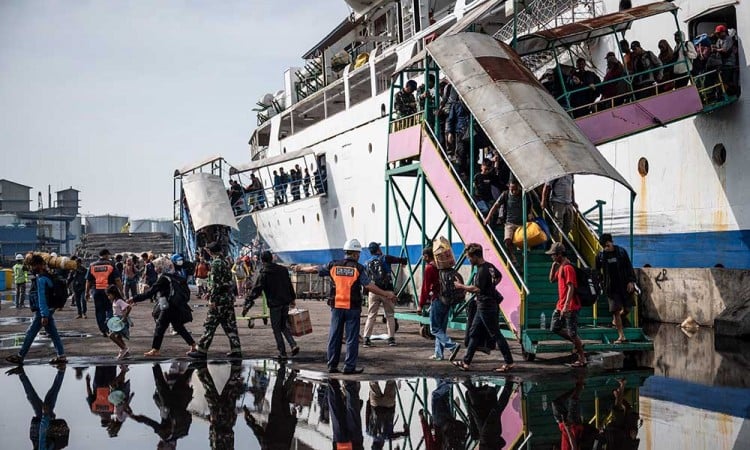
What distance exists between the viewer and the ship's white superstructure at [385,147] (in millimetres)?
17219

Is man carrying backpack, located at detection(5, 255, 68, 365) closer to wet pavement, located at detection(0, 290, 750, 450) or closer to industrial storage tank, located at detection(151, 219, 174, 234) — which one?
wet pavement, located at detection(0, 290, 750, 450)

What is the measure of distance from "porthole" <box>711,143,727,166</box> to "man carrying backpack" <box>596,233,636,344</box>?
20.0 ft

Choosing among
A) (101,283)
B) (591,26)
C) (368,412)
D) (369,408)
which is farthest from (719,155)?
(101,283)

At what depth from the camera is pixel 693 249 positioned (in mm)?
17641

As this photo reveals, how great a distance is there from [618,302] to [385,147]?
55.2 feet

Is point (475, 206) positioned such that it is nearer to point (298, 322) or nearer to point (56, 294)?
point (298, 322)

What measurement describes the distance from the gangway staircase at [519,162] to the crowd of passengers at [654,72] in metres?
2.53

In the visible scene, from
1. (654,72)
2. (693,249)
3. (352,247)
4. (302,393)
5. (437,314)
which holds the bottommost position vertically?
(302,393)

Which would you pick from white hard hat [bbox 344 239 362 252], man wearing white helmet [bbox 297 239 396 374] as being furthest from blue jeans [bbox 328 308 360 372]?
white hard hat [bbox 344 239 362 252]

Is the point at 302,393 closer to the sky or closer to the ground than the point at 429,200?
closer to the ground

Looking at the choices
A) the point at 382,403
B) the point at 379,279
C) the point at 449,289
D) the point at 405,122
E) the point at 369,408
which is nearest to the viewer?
the point at 369,408

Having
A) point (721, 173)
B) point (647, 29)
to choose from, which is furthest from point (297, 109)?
point (721, 173)

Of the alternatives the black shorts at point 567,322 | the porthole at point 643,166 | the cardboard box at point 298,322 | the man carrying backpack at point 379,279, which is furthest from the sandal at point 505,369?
the porthole at point 643,166

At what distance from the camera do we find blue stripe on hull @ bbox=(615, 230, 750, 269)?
16.6 meters
